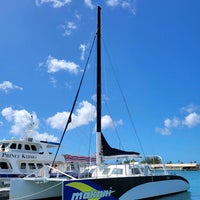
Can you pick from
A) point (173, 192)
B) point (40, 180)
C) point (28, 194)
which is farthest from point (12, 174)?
point (173, 192)

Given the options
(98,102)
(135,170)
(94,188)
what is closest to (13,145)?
(98,102)

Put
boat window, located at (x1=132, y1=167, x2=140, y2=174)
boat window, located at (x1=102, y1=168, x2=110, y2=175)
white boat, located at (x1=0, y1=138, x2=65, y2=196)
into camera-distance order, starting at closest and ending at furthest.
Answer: boat window, located at (x1=102, y1=168, x2=110, y2=175) → boat window, located at (x1=132, y1=167, x2=140, y2=174) → white boat, located at (x1=0, y1=138, x2=65, y2=196)

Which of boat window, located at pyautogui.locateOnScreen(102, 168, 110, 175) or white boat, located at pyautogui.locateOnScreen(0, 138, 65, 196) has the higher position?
white boat, located at pyautogui.locateOnScreen(0, 138, 65, 196)

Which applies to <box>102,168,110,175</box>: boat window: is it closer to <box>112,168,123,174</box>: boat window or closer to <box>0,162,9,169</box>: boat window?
<box>112,168,123,174</box>: boat window

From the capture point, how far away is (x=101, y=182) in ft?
45.3

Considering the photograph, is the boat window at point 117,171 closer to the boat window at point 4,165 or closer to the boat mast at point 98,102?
the boat mast at point 98,102

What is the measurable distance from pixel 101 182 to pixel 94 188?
0.50 m

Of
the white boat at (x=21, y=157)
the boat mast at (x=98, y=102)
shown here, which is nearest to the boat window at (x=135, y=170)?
the boat mast at (x=98, y=102)

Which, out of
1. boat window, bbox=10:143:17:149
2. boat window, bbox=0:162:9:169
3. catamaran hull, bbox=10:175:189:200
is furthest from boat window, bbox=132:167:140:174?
boat window, bbox=10:143:17:149

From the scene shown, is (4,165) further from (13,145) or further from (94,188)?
(94,188)

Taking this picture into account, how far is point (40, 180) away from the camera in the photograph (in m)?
14.2

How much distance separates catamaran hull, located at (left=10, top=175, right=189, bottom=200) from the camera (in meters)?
12.8

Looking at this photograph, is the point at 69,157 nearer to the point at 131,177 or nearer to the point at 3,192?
the point at 3,192

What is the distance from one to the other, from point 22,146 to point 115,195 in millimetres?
9934
